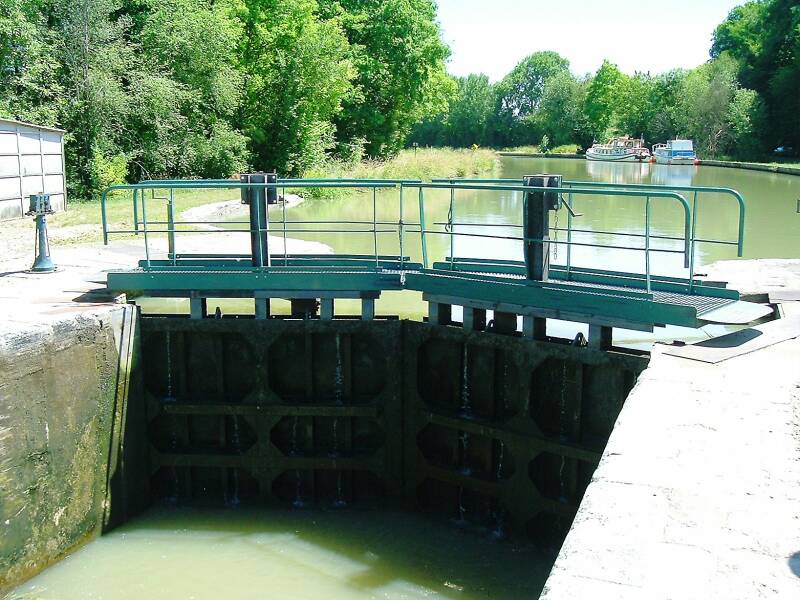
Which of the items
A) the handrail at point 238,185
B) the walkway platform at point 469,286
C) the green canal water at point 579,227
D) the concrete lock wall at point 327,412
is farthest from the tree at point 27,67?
the concrete lock wall at point 327,412

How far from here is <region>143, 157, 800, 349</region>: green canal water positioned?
44.3ft

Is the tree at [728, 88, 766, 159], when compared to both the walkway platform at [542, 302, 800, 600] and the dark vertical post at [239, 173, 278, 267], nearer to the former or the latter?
the dark vertical post at [239, 173, 278, 267]

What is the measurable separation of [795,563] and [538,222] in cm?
478

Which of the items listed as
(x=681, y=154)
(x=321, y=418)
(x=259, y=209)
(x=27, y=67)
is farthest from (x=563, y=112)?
(x=321, y=418)

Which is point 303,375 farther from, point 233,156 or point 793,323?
point 233,156

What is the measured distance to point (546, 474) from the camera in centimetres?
848

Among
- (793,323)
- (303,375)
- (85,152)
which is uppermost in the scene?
(85,152)

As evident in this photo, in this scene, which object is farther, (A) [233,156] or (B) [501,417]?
(A) [233,156]

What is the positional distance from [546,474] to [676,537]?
171 inches

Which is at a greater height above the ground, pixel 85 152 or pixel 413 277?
pixel 85 152

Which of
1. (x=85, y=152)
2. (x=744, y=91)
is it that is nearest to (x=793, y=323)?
(x=85, y=152)

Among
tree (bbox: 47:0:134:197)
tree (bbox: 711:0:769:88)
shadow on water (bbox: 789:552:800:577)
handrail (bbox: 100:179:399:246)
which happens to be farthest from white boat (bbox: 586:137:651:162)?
shadow on water (bbox: 789:552:800:577)

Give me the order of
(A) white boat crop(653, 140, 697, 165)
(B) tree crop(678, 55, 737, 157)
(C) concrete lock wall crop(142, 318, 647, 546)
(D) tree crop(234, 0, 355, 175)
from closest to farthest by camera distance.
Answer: (C) concrete lock wall crop(142, 318, 647, 546)
(D) tree crop(234, 0, 355, 175)
(A) white boat crop(653, 140, 697, 165)
(B) tree crop(678, 55, 737, 157)

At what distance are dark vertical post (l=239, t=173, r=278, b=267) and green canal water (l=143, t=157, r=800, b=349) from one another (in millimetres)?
698
